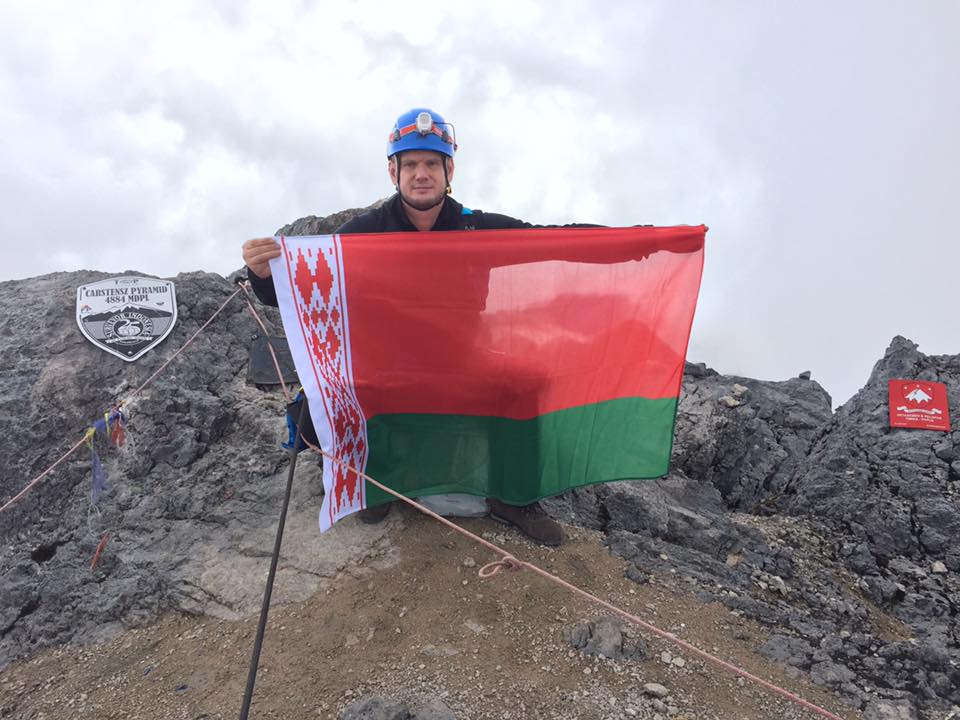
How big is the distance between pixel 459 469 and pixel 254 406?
8.00 ft

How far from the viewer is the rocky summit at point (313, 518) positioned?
3918mm

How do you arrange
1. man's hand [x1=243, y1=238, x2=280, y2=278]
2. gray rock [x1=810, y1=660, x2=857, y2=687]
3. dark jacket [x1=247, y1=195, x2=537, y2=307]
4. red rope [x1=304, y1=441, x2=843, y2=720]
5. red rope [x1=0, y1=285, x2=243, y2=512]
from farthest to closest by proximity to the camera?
1. red rope [x1=0, y1=285, x2=243, y2=512]
2. dark jacket [x1=247, y1=195, x2=537, y2=307]
3. man's hand [x1=243, y1=238, x2=280, y2=278]
4. gray rock [x1=810, y1=660, x2=857, y2=687]
5. red rope [x1=304, y1=441, x2=843, y2=720]

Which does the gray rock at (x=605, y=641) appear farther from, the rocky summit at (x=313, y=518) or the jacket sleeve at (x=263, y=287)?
the jacket sleeve at (x=263, y=287)

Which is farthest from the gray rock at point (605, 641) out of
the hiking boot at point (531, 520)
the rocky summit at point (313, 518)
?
the hiking boot at point (531, 520)

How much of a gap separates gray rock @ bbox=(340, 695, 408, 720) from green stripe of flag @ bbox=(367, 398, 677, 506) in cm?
151

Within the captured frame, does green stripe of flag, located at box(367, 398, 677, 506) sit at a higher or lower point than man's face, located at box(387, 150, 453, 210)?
lower

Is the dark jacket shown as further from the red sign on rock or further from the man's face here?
the red sign on rock

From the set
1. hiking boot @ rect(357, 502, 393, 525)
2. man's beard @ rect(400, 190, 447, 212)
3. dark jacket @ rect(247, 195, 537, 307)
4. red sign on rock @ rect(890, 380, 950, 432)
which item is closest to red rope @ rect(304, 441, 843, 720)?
hiking boot @ rect(357, 502, 393, 525)

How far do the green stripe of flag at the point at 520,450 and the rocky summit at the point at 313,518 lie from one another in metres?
0.63

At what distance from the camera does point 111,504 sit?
15.6 feet

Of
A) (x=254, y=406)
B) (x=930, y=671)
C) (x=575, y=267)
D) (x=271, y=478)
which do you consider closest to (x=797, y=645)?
(x=930, y=671)

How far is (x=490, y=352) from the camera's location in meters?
4.08

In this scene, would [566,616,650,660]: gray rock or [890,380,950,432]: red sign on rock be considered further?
[890,380,950,432]: red sign on rock

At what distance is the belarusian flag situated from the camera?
393 centimetres
